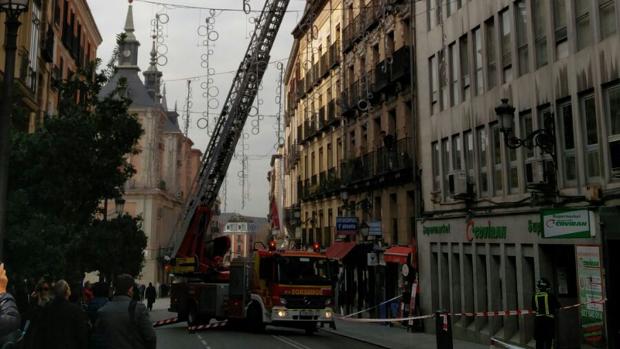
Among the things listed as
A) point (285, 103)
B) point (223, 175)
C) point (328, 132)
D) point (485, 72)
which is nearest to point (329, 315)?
point (223, 175)

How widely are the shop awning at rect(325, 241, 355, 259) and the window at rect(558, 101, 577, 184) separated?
1499cm

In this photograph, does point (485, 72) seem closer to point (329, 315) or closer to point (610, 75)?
point (610, 75)

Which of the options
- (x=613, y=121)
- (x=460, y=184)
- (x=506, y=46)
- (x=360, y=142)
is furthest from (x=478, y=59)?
(x=360, y=142)

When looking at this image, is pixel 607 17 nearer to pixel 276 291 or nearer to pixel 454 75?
pixel 454 75

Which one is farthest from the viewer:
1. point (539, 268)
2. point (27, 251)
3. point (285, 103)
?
point (285, 103)

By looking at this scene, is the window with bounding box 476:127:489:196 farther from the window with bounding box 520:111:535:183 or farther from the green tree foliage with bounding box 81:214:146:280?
the green tree foliage with bounding box 81:214:146:280

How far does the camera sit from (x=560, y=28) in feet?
51.6

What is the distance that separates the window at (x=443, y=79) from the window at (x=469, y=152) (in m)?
1.81

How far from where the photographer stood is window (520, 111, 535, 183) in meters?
16.3

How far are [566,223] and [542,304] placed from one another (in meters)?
2.05

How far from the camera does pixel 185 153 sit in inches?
2992

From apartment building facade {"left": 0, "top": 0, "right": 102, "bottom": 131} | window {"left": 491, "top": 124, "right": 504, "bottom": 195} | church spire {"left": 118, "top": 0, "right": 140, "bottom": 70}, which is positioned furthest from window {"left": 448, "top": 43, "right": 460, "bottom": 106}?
church spire {"left": 118, "top": 0, "right": 140, "bottom": 70}

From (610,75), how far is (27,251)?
1294 cm

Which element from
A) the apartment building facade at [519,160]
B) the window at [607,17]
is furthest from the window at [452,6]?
the window at [607,17]
